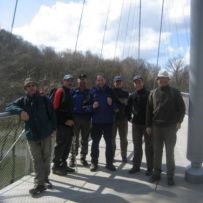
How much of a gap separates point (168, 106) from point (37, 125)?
1.95 meters

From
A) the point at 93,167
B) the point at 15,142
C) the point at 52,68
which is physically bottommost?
the point at 93,167

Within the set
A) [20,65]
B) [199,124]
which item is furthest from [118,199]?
[20,65]

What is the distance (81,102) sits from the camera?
24.4 feet

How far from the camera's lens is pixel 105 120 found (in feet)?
23.7

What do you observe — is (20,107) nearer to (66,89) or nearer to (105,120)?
(66,89)

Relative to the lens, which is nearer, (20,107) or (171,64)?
(20,107)

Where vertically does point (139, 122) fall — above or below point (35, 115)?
above

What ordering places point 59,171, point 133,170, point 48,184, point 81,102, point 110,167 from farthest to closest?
point 81,102
point 110,167
point 133,170
point 59,171
point 48,184

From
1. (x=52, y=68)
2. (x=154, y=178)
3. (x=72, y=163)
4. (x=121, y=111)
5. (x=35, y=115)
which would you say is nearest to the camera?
(x=35, y=115)

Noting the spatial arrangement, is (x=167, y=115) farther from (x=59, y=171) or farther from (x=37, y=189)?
(x=37, y=189)

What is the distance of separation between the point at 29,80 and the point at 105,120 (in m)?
1.94

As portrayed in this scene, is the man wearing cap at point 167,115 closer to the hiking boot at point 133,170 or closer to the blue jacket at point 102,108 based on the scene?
the hiking boot at point 133,170

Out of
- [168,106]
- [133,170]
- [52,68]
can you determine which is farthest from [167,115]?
[52,68]

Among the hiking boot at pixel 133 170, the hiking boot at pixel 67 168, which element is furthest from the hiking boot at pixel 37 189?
the hiking boot at pixel 133 170
